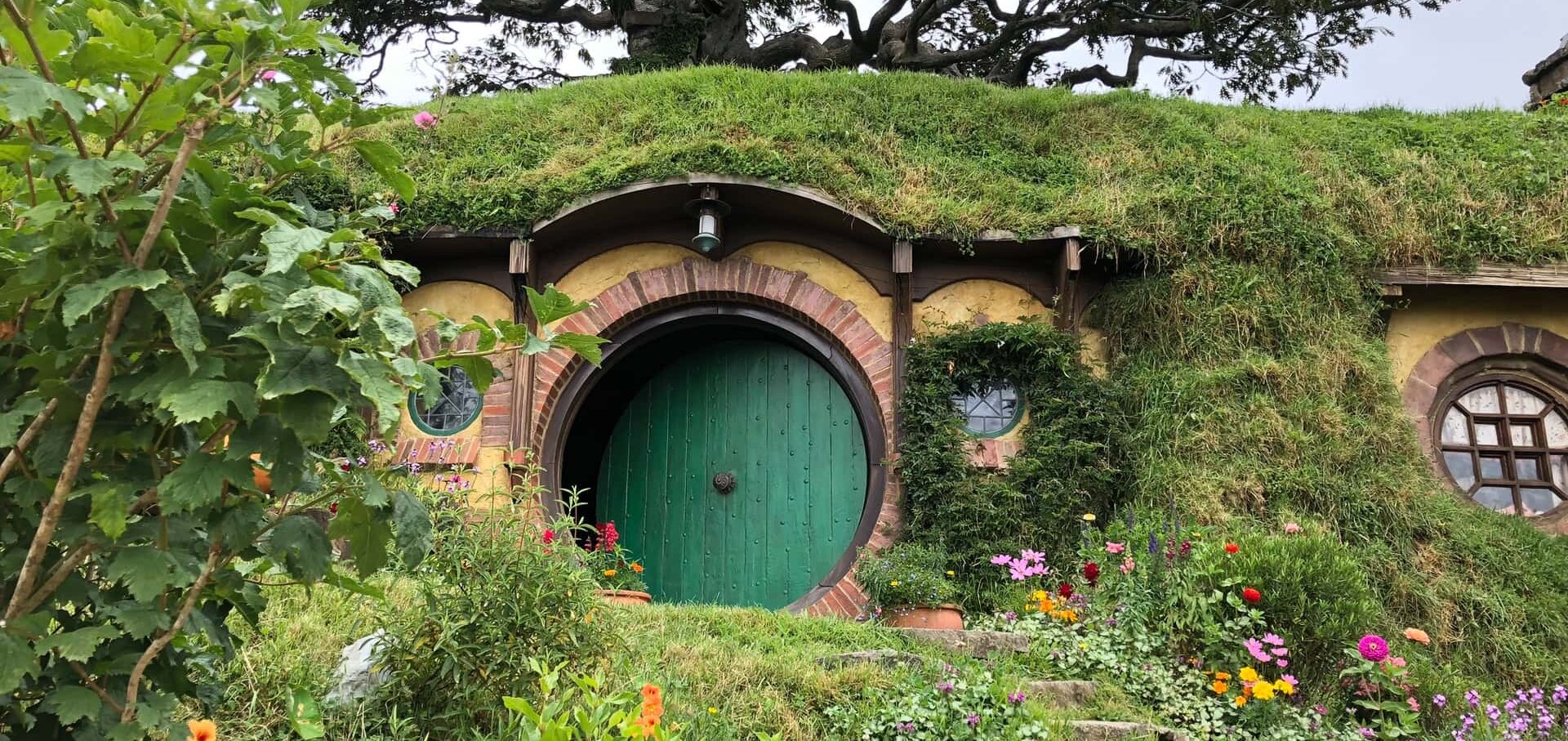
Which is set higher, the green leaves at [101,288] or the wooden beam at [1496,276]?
the wooden beam at [1496,276]

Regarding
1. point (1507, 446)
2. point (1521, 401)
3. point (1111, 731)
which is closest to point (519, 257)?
point (1111, 731)

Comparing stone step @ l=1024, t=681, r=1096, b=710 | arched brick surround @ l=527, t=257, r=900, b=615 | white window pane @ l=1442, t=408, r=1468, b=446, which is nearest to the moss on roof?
arched brick surround @ l=527, t=257, r=900, b=615

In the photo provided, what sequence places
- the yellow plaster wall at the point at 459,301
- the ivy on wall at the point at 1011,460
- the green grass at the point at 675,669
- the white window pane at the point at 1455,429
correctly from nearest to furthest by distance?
1. the green grass at the point at 675,669
2. the ivy on wall at the point at 1011,460
3. the white window pane at the point at 1455,429
4. the yellow plaster wall at the point at 459,301

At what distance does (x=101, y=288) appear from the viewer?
1.52 metres

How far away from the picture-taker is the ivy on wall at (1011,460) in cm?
591

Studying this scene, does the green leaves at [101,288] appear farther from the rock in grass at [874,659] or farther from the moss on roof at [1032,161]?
the moss on roof at [1032,161]

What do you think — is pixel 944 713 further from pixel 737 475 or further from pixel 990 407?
pixel 737 475

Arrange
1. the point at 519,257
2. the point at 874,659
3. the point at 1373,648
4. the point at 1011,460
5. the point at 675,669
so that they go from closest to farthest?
1. the point at 675,669
2. the point at 874,659
3. the point at 1373,648
4. the point at 1011,460
5. the point at 519,257

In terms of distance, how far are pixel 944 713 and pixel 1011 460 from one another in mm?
2636

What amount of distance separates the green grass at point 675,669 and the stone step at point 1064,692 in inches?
8.2

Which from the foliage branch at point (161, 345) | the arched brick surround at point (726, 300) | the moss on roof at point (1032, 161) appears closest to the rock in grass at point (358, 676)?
the foliage branch at point (161, 345)

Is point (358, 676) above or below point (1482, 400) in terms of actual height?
Answer: below

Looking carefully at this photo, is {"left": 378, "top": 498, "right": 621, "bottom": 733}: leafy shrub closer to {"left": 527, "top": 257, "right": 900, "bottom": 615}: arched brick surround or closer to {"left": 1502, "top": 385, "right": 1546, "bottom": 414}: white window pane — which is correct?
{"left": 527, "top": 257, "right": 900, "bottom": 615}: arched brick surround

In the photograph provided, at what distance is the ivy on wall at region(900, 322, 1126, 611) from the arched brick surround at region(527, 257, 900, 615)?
0.28 metres
